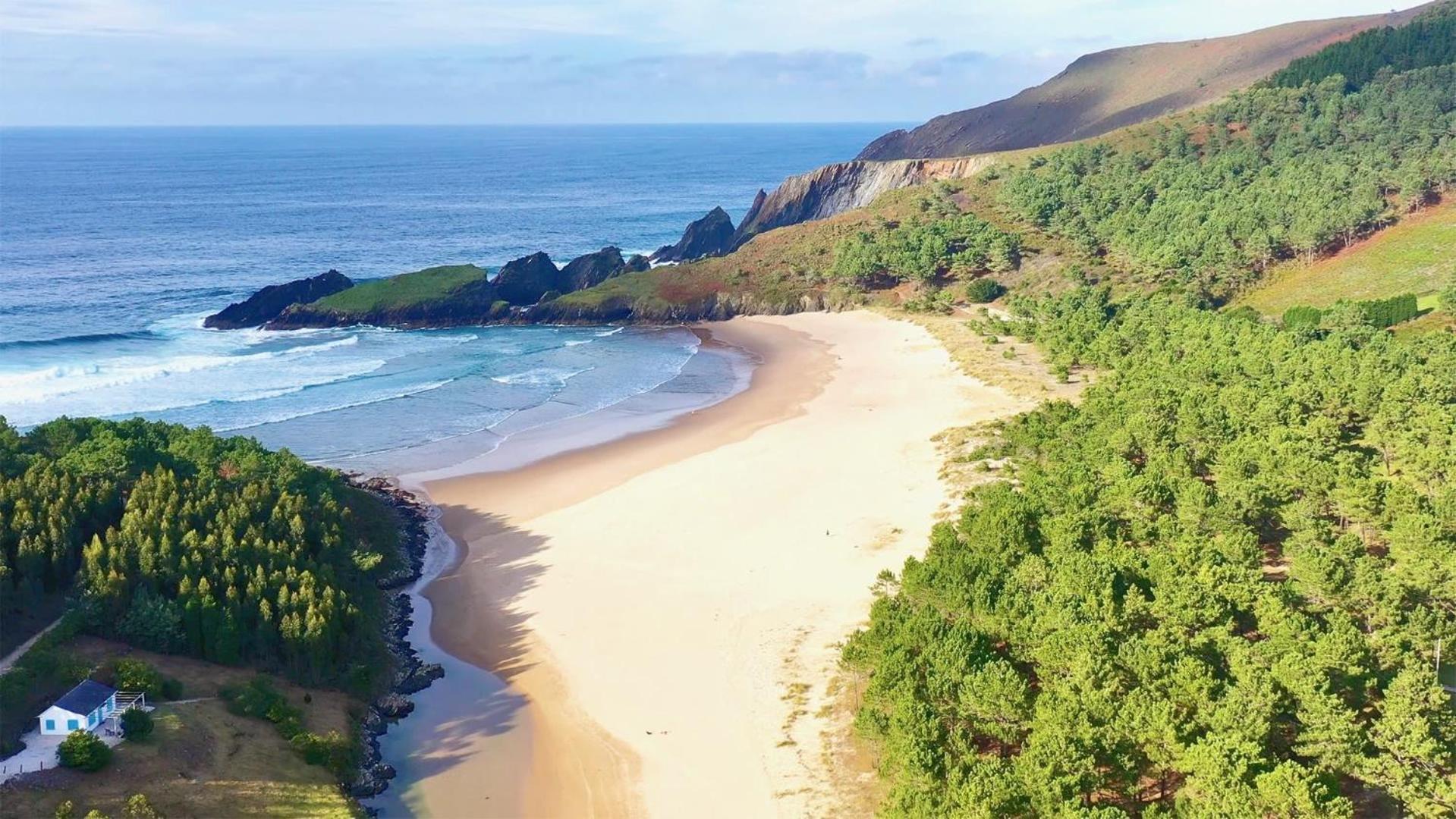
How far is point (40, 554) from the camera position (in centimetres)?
3612

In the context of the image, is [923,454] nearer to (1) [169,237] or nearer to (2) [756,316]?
(2) [756,316]

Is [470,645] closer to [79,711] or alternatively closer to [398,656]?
[398,656]

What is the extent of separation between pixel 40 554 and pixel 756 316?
72290 millimetres

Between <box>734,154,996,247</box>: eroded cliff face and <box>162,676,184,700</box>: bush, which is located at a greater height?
<box>734,154,996,247</box>: eroded cliff face

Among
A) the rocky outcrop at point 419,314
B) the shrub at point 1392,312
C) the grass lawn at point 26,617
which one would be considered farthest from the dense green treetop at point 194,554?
the shrub at point 1392,312

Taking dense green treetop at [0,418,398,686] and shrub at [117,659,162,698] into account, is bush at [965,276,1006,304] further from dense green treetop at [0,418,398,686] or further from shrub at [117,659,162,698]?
shrub at [117,659,162,698]

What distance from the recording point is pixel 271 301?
10212 centimetres

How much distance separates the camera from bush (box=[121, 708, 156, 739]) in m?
29.4

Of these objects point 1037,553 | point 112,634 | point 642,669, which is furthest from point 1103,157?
point 112,634

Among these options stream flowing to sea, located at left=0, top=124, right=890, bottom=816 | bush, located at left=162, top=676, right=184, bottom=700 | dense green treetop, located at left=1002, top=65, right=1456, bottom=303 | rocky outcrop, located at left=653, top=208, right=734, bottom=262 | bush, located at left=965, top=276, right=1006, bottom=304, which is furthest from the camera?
rocky outcrop, located at left=653, top=208, right=734, bottom=262

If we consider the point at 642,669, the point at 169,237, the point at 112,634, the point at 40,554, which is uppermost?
the point at 169,237

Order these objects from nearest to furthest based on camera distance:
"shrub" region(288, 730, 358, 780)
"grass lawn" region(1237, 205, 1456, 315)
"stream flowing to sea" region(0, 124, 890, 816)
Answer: "shrub" region(288, 730, 358, 780) < "stream flowing to sea" region(0, 124, 890, 816) < "grass lawn" region(1237, 205, 1456, 315)

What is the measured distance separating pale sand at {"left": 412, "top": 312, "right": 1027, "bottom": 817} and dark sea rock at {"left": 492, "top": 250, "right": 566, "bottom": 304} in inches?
1811

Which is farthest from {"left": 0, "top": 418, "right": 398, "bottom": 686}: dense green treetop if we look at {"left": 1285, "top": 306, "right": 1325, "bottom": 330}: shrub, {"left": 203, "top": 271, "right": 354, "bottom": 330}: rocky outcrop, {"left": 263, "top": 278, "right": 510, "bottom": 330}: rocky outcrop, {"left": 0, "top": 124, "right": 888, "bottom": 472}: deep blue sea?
{"left": 1285, "top": 306, "right": 1325, "bottom": 330}: shrub
